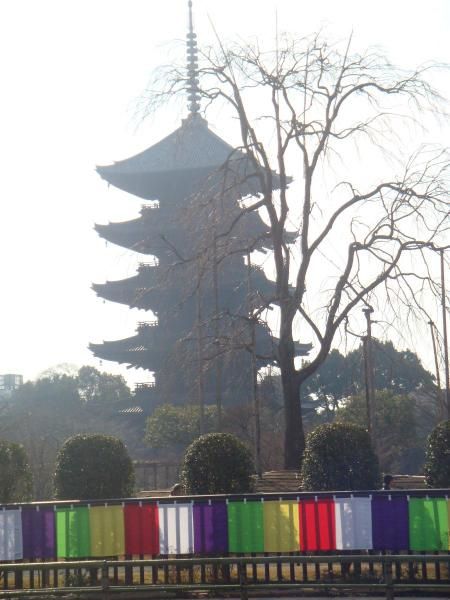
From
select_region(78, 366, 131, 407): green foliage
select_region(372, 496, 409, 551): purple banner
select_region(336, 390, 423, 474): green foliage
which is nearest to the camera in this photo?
select_region(372, 496, 409, 551): purple banner

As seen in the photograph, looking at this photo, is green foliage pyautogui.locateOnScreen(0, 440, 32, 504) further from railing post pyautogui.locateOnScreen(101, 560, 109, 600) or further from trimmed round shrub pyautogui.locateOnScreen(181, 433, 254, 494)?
railing post pyautogui.locateOnScreen(101, 560, 109, 600)

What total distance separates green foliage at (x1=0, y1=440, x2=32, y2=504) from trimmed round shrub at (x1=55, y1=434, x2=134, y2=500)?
0.98 metres

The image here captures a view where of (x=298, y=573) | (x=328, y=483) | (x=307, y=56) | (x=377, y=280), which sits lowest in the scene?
(x=298, y=573)

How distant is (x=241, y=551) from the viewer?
1575 centimetres

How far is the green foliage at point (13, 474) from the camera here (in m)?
19.1

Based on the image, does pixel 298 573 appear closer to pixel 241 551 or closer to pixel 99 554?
pixel 241 551

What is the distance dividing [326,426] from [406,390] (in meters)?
53.1

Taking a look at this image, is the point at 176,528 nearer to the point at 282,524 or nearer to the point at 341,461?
the point at 282,524

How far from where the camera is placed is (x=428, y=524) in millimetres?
15398

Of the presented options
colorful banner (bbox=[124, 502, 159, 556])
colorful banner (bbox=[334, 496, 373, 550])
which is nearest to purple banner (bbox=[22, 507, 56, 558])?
colorful banner (bbox=[124, 502, 159, 556])

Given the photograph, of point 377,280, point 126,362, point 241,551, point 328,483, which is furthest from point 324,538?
point 126,362

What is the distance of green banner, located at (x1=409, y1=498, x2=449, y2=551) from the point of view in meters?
15.4

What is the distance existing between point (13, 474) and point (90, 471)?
1654 millimetres

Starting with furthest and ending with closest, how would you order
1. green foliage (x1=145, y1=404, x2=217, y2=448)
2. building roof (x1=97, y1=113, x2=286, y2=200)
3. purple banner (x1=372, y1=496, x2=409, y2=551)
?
building roof (x1=97, y1=113, x2=286, y2=200)
green foliage (x1=145, y1=404, x2=217, y2=448)
purple banner (x1=372, y1=496, x2=409, y2=551)
